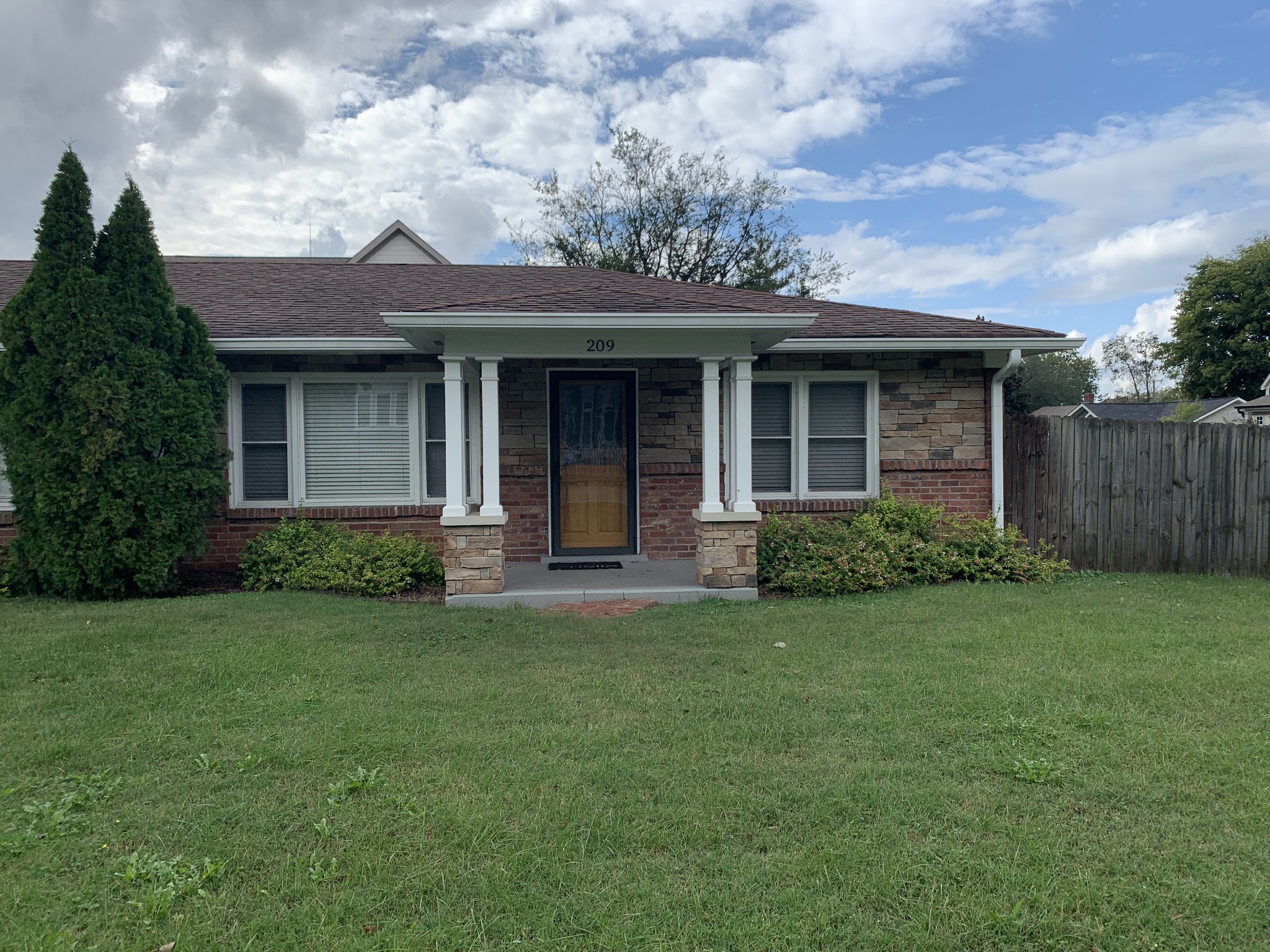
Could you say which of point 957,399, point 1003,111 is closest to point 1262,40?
point 1003,111

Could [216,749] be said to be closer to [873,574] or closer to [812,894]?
[812,894]

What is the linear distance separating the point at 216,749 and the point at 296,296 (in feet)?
24.5

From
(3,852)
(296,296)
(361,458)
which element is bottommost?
(3,852)

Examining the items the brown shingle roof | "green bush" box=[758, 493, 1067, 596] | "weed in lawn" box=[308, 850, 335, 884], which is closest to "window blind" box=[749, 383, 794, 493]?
"green bush" box=[758, 493, 1067, 596]

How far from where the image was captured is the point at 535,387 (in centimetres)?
925

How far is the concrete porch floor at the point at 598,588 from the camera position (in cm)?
734

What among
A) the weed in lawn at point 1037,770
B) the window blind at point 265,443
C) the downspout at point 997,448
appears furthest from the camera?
the downspout at point 997,448

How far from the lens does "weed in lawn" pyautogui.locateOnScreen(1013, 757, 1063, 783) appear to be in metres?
3.38

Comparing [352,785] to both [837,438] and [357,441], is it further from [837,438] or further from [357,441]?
[837,438]

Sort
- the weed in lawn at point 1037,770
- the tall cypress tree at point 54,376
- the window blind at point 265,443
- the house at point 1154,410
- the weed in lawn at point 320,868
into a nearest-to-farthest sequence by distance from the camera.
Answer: the weed in lawn at point 320,868 < the weed in lawn at point 1037,770 < the tall cypress tree at point 54,376 < the window blind at point 265,443 < the house at point 1154,410

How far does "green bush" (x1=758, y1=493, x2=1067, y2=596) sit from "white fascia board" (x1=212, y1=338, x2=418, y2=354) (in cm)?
437

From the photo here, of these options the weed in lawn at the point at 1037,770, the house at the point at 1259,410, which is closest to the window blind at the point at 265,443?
the weed in lawn at the point at 1037,770

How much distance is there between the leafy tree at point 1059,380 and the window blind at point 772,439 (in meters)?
39.6

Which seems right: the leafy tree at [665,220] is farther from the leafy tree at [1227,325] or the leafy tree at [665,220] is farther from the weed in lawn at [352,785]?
the weed in lawn at [352,785]
